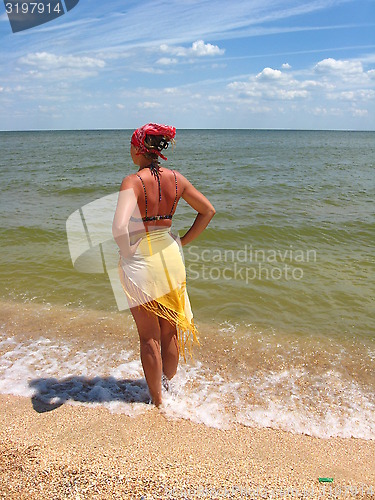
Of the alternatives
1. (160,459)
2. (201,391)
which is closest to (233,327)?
(201,391)

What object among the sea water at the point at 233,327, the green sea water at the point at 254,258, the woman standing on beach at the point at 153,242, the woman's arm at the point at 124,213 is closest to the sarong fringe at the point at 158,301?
the woman standing on beach at the point at 153,242

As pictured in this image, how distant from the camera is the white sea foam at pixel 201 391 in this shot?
343 cm

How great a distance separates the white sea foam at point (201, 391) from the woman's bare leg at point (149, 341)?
36cm

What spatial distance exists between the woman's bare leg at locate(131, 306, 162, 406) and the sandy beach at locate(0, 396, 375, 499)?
1.19 ft

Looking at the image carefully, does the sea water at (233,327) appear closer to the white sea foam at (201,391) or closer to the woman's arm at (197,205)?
the white sea foam at (201,391)

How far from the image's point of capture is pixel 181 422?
329 cm

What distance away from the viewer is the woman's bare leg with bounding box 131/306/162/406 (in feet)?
10.5

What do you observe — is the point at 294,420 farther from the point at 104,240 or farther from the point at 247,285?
the point at 104,240

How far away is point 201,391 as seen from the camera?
3803mm

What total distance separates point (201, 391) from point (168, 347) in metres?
0.65

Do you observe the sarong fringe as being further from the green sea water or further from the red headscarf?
the green sea water

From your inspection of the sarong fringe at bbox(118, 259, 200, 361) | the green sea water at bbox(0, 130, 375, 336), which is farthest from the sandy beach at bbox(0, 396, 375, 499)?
the green sea water at bbox(0, 130, 375, 336)

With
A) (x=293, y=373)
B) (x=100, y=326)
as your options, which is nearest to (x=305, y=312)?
(x=293, y=373)

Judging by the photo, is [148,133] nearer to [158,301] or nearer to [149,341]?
[158,301]
